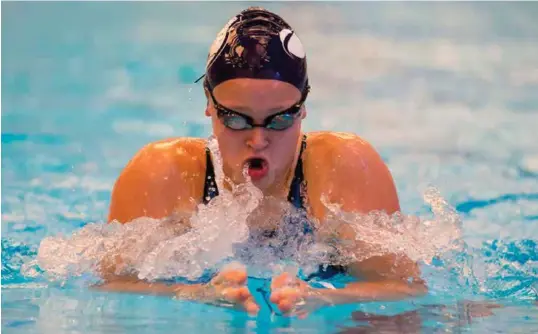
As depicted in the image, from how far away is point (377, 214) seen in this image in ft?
9.59

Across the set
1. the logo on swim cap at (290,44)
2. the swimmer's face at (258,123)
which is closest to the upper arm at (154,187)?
the swimmer's face at (258,123)

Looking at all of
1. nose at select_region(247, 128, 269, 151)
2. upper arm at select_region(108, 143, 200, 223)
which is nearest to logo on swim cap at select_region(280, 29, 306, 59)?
nose at select_region(247, 128, 269, 151)

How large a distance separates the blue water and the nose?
0.81 meters

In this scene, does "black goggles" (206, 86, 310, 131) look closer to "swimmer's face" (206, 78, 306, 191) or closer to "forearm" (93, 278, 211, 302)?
"swimmer's face" (206, 78, 306, 191)

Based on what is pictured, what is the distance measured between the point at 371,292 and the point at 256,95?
789 mm

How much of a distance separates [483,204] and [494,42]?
2.35 metres

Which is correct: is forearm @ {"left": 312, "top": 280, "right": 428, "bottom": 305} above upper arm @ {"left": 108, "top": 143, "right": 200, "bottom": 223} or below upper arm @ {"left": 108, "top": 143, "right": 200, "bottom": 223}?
below

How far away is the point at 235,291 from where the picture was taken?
2.22m

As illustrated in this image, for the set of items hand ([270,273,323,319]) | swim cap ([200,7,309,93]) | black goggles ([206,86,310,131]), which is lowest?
hand ([270,273,323,319])

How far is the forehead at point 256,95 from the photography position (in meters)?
2.79

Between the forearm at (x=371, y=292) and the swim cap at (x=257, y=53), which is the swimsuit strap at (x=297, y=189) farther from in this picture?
the forearm at (x=371, y=292)

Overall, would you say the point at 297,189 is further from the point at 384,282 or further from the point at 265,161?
the point at 384,282

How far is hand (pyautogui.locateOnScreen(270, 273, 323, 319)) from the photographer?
222 centimetres

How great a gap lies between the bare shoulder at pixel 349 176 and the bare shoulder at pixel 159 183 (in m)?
0.44
